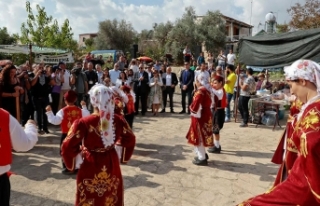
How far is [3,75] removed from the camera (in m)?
6.22

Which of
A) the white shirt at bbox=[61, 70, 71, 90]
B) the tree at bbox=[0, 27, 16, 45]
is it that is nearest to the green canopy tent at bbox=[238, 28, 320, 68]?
the white shirt at bbox=[61, 70, 71, 90]

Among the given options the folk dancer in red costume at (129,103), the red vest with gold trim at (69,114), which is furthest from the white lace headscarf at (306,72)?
the folk dancer in red costume at (129,103)

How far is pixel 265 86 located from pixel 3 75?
907cm

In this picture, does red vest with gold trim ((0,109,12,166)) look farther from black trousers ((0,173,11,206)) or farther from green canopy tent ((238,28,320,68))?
green canopy tent ((238,28,320,68))

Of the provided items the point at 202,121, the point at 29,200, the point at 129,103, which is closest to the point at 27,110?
the point at 129,103

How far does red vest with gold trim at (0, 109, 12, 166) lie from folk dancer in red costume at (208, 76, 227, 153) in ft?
15.0

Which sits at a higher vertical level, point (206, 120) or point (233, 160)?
point (206, 120)

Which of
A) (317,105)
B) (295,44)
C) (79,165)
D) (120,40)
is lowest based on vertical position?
(79,165)

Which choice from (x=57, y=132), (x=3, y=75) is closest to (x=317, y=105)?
(x=3, y=75)

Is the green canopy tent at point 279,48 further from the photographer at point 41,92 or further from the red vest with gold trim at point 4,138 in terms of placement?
the red vest with gold trim at point 4,138

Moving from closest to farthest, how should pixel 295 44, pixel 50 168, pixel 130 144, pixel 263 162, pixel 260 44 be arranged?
pixel 130 144
pixel 50 168
pixel 263 162
pixel 295 44
pixel 260 44

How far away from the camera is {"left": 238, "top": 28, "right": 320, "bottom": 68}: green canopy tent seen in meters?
7.05

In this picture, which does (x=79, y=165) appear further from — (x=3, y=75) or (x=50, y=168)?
(x=3, y=75)

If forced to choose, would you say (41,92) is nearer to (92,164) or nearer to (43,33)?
(92,164)
